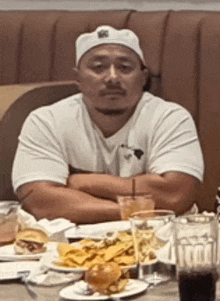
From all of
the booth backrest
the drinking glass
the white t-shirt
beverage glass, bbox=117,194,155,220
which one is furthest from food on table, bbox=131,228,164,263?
the booth backrest

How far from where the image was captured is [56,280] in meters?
1.34

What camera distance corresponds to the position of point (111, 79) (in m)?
2.48

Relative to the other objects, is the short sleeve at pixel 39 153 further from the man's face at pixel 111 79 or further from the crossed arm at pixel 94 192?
the man's face at pixel 111 79

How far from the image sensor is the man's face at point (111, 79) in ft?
8.18

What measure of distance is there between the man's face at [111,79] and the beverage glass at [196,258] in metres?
1.30

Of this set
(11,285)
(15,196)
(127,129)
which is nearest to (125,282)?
(11,285)

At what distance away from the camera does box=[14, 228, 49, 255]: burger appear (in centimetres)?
153

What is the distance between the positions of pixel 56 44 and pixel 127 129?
59 cm

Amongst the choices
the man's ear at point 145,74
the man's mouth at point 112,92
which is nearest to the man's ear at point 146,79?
the man's ear at point 145,74

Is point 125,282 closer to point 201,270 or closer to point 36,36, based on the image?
point 201,270

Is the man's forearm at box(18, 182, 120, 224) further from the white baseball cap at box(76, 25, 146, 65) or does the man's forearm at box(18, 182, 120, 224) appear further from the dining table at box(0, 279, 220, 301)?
the dining table at box(0, 279, 220, 301)

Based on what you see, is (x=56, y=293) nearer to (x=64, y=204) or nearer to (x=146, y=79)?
(x=64, y=204)

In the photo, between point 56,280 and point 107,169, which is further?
point 107,169

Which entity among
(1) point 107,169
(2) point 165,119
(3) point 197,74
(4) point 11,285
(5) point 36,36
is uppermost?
(5) point 36,36
